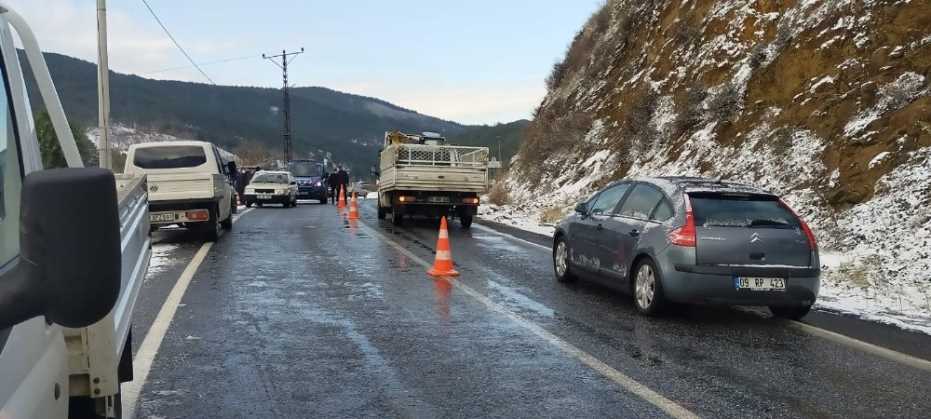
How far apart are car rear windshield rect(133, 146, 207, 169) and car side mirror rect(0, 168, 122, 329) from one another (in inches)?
603

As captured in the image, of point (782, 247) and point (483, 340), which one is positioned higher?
point (782, 247)

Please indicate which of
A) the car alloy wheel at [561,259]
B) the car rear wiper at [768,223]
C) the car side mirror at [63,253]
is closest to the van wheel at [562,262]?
the car alloy wheel at [561,259]

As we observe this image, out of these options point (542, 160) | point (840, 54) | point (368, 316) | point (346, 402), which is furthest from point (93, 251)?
point (542, 160)

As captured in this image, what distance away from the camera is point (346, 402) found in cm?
509

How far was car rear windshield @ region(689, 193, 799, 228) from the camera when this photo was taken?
791cm

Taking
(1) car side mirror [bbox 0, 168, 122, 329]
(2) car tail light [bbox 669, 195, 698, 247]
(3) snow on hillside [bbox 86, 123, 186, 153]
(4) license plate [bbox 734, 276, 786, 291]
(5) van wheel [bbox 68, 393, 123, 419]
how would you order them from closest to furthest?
(1) car side mirror [bbox 0, 168, 122, 329]
(5) van wheel [bbox 68, 393, 123, 419]
(4) license plate [bbox 734, 276, 786, 291]
(2) car tail light [bbox 669, 195, 698, 247]
(3) snow on hillside [bbox 86, 123, 186, 153]

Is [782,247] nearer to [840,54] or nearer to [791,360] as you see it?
[791,360]

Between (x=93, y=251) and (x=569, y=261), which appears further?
(x=569, y=261)

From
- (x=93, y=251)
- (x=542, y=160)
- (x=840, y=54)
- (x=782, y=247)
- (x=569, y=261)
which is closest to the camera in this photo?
(x=93, y=251)

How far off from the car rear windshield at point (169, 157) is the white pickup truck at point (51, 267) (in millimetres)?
13410

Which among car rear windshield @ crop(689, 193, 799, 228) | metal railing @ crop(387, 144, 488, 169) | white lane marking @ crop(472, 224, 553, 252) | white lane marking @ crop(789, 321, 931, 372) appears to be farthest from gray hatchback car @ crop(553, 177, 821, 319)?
metal railing @ crop(387, 144, 488, 169)

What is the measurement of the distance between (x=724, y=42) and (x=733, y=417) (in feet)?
72.5

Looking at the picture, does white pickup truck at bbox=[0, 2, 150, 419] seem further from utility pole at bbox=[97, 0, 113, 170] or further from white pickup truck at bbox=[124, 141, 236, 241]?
utility pole at bbox=[97, 0, 113, 170]

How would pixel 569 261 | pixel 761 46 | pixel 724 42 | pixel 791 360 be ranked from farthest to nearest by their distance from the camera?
pixel 724 42 < pixel 761 46 < pixel 569 261 < pixel 791 360
